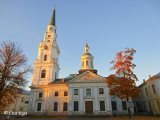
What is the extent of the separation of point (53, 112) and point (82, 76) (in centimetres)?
1204

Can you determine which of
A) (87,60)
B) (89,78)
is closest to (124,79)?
(89,78)

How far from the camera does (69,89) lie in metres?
37.3

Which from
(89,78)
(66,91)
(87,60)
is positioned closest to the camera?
(89,78)

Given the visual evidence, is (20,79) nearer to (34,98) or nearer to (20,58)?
(20,58)

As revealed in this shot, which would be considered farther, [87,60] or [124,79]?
[87,60]

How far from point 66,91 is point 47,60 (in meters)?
11.9

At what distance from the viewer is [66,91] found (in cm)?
4050

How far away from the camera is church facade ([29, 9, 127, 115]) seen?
35.6m

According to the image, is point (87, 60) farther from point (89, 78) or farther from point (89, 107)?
point (89, 107)

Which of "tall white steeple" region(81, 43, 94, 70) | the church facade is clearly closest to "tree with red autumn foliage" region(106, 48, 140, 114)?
the church facade

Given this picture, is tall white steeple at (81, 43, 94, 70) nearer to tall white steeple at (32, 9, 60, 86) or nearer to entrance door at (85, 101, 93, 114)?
tall white steeple at (32, 9, 60, 86)

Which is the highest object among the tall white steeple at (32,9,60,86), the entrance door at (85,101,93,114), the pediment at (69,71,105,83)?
the tall white steeple at (32,9,60,86)

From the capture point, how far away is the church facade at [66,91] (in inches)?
1403

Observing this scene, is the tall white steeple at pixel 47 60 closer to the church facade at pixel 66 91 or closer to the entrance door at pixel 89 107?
the church facade at pixel 66 91
